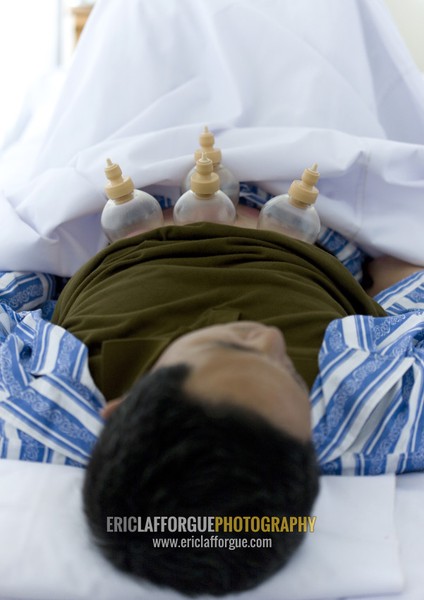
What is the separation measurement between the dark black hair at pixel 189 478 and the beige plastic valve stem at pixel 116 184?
17.6 inches

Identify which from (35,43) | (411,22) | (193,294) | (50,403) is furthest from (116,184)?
(411,22)

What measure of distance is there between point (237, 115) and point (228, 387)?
2.40 ft

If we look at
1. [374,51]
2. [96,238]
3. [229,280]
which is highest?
[374,51]

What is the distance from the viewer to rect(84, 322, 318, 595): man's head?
525mm

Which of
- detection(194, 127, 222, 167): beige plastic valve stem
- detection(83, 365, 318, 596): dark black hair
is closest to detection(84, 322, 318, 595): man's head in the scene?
detection(83, 365, 318, 596): dark black hair

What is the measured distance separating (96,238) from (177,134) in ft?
0.72

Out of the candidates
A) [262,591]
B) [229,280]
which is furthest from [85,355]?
[262,591]

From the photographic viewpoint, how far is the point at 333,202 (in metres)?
1.11

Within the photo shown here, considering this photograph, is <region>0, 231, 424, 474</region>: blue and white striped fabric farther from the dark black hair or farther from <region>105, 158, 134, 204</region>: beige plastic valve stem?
<region>105, 158, 134, 204</region>: beige plastic valve stem

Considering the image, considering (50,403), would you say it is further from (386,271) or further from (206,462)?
(386,271)

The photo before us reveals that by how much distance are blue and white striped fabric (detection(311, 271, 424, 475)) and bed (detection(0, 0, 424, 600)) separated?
0.16ft

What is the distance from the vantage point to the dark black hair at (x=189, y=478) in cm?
52

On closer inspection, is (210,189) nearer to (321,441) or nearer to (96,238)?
(96,238)

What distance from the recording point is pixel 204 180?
3.04 feet
